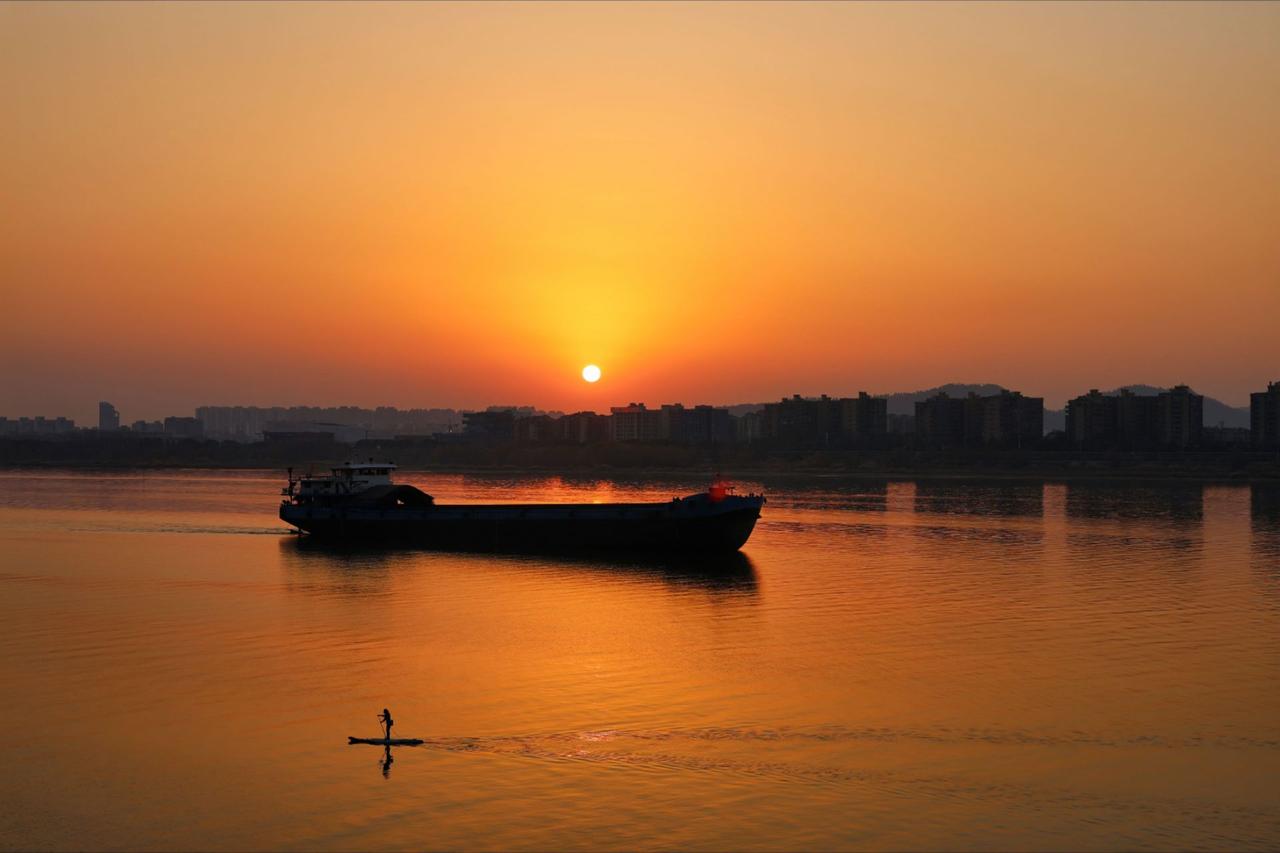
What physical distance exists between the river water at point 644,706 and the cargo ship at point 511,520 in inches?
188

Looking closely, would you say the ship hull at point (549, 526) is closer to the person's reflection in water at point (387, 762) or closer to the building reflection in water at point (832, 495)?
the person's reflection in water at point (387, 762)

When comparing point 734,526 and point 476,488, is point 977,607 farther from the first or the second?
point 476,488

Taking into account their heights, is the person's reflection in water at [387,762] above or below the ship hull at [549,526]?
below

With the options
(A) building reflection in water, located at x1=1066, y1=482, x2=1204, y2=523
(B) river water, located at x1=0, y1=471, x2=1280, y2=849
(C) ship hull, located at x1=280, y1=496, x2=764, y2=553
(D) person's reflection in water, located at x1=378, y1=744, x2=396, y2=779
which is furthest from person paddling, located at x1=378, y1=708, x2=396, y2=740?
(A) building reflection in water, located at x1=1066, y1=482, x2=1204, y2=523

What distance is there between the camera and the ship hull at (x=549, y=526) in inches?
2837

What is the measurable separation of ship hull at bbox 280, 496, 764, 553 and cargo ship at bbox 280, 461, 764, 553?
0.06 meters

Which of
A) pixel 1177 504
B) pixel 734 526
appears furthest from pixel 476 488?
pixel 734 526

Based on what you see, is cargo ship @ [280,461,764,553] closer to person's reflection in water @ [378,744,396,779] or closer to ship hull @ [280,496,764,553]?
ship hull @ [280,496,764,553]

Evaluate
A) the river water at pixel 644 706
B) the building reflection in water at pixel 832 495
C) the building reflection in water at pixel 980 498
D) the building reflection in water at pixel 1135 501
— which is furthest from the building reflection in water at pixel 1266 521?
the building reflection in water at pixel 832 495

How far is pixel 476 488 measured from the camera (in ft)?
605

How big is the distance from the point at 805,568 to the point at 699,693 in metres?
34.6

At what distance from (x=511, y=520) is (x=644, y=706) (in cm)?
4700

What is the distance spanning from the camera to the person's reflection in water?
25250 mm

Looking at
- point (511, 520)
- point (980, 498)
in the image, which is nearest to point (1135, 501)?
point (980, 498)
